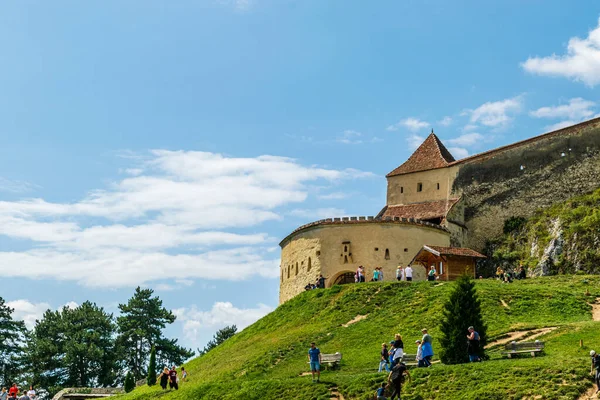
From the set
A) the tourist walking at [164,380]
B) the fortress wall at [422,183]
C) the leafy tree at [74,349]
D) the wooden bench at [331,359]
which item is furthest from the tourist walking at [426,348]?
the leafy tree at [74,349]

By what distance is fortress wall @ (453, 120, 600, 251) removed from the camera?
5841 cm

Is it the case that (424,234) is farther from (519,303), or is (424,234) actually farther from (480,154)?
(519,303)

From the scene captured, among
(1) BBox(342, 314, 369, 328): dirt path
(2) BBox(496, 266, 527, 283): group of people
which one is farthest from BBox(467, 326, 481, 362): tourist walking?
(2) BBox(496, 266, 527, 283): group of people

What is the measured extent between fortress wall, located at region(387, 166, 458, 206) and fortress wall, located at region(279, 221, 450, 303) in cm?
862

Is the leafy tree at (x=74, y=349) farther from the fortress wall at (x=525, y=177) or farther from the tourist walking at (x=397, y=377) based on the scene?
the tourist walking at (x=397, y=377)

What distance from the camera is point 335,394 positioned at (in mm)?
28031

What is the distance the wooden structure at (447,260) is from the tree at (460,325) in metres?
18.4

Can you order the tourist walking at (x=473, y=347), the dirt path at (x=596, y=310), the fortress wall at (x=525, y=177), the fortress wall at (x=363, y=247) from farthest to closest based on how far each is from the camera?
the fortress wall at (x=525, y=177) → the fortress wall at (x=363, y=247) → the dirt path at (x=596, y=310) → the tourist walking at (x=473, y=347)

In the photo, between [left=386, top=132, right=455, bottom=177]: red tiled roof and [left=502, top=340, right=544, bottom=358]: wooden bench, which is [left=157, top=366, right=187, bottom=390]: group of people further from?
[left=386, top=132, right=455, bottom=177]: red tiled roof

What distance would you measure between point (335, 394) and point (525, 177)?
3583 cm

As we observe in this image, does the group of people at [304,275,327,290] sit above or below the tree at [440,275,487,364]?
above

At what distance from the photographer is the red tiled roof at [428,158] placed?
63.3 meters

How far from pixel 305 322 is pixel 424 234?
13.6m

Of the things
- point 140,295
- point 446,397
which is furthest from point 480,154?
point 446,397
